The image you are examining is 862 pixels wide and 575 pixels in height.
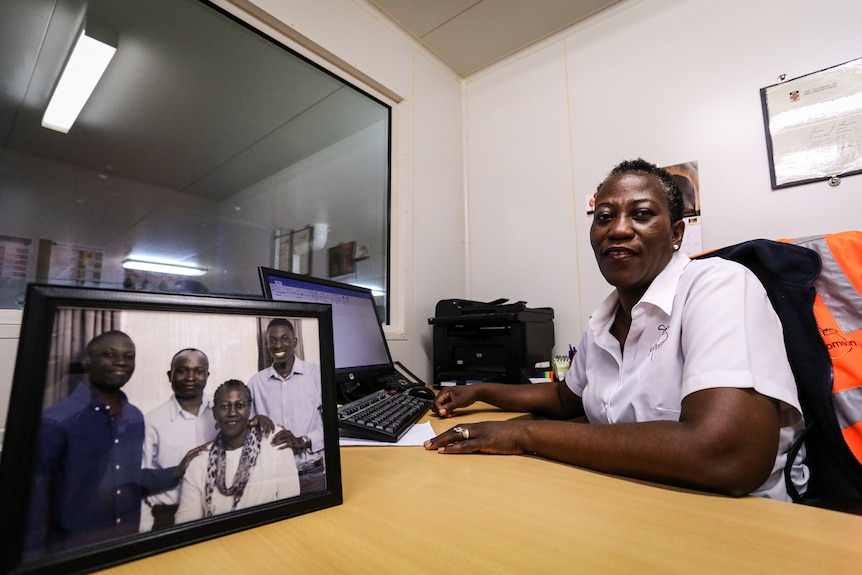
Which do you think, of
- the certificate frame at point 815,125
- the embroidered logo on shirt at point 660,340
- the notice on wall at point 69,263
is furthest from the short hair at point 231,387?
the certificate frame at point 815,125

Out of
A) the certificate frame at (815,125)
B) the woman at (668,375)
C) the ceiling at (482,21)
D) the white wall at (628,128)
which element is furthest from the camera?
the ceiling at (482,21)

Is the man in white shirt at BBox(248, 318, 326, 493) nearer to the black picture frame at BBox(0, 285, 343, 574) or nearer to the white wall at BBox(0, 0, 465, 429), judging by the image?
the black picture frame at BBox(0, 285, 343, 574)

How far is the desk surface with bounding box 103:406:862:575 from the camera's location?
426 mm

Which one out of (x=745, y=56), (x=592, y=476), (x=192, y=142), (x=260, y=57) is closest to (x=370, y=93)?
(x=260, y=57)

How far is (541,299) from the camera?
2246 mm

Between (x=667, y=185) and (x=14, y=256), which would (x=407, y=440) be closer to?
(x=667, y=185)

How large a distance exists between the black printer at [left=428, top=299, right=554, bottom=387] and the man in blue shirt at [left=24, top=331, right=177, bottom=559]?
1.53 meters

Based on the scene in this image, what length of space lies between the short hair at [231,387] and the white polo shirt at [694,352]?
76cm

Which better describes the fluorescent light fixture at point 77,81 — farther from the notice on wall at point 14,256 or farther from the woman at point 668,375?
the woman at point 668,375

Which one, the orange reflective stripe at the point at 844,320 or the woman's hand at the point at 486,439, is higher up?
the orange reflective stripe at the point at 844,320

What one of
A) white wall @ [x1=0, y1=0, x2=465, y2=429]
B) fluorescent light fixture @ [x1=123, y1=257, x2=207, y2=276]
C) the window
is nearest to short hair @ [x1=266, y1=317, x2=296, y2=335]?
the window

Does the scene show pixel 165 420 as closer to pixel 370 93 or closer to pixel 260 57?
pixel 260 57

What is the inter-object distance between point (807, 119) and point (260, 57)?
229 centimetres

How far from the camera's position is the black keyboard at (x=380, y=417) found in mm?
923
